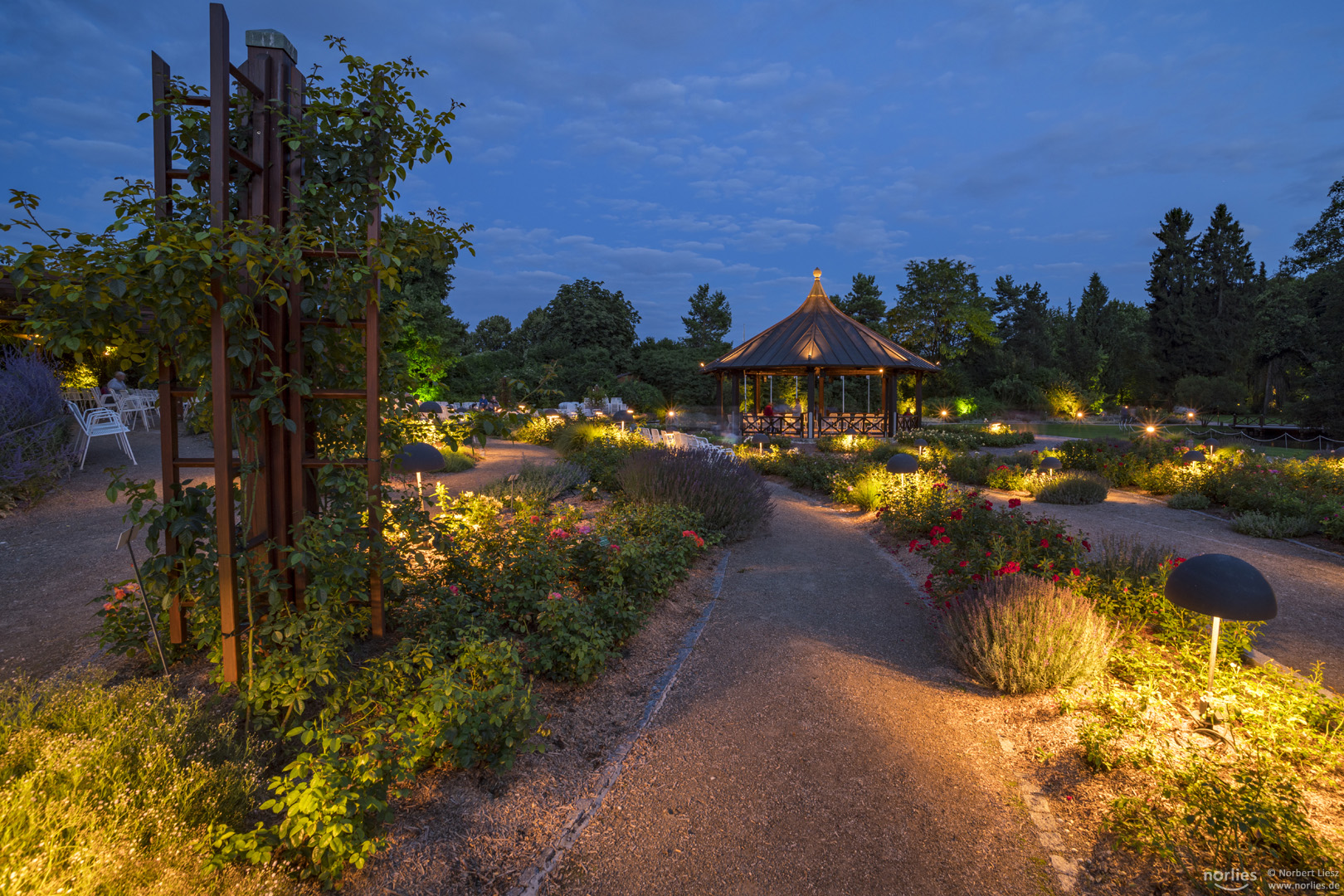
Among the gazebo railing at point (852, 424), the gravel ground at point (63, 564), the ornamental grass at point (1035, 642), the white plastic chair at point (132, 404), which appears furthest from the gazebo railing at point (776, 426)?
the ornamental grass at point (1035, 642)

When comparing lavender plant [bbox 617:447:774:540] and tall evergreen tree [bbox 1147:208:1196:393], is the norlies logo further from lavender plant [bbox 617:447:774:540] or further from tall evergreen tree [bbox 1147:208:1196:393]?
tall evergreen tree [bbox 1147:208:1196:393]

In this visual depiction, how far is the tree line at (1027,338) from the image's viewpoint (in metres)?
27.3

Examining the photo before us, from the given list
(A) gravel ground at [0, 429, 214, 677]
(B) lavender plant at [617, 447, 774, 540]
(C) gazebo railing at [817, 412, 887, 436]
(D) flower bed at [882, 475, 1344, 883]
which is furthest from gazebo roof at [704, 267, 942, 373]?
(A) gravel ground at [0, 429, 214, 677]

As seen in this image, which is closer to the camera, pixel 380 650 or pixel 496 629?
pixel 380 650

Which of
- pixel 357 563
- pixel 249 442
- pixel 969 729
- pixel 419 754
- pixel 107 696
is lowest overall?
pixel 969 729

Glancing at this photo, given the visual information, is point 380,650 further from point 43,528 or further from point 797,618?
point 43,528

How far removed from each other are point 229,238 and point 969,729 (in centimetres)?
370

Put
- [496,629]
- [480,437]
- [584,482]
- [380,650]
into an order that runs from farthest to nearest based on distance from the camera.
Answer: [584,482] → [496,629] → [380,650] → [480,437]

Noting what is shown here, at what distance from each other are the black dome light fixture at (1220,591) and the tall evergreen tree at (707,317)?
40809mm

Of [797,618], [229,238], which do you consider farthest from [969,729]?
[229,238]

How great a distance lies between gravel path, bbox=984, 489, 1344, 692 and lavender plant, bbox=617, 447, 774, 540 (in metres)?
3.51

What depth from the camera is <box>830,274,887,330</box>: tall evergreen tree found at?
36469 millimetres

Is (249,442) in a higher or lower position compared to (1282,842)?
higher

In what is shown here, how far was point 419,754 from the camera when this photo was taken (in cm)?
203
